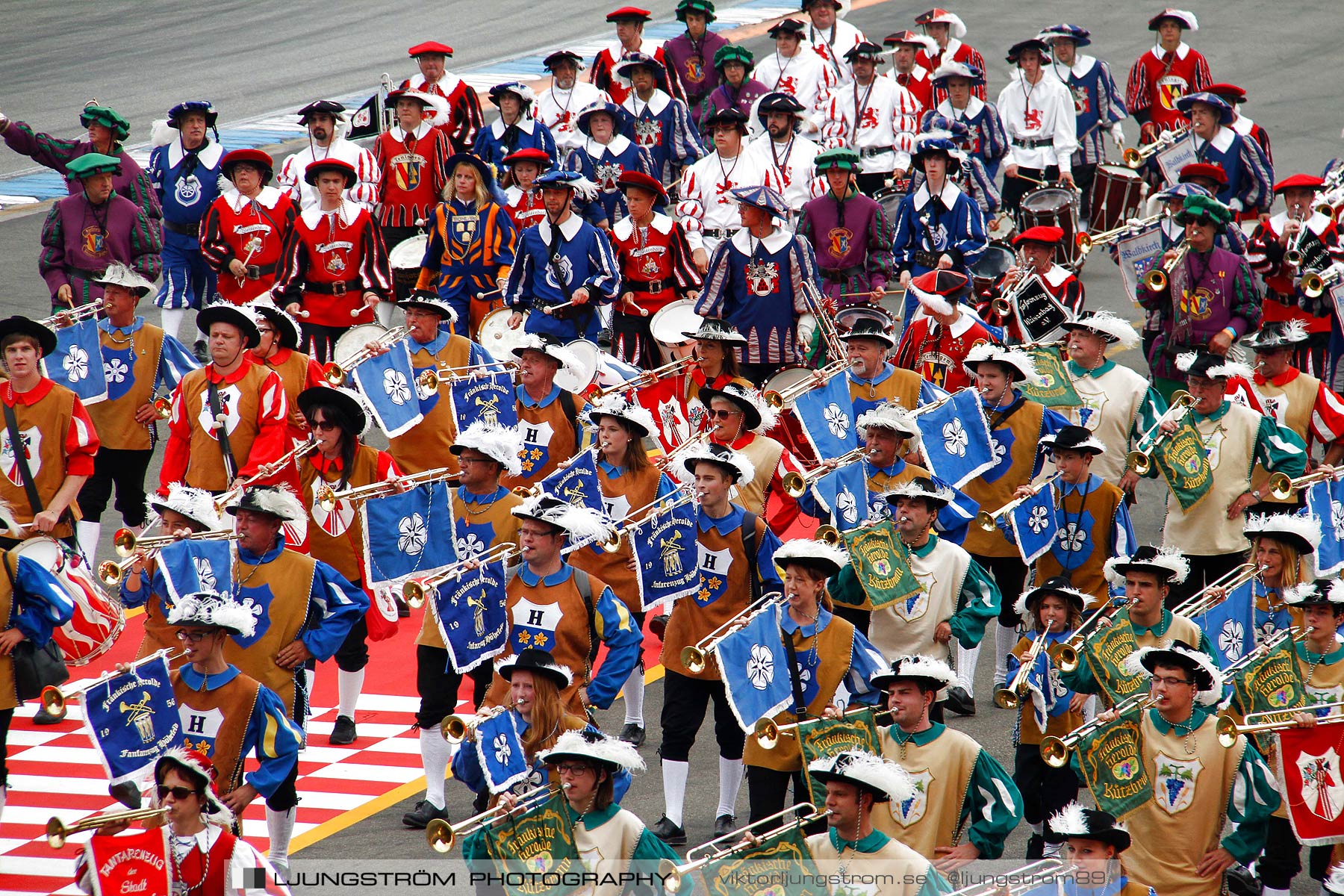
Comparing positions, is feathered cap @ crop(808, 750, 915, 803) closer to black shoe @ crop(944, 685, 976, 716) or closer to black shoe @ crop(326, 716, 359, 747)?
black shoe @ crop(944, 685, 976, 716)

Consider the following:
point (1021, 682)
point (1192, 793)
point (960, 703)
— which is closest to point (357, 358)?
point (960, 703)

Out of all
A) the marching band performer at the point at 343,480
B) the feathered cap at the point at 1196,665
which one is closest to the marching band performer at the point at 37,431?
the marching band performer at the point at 343,480

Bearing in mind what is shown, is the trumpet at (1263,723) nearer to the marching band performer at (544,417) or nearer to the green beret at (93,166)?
the marching band performer at (544,417)

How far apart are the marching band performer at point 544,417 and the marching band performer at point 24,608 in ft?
13.0

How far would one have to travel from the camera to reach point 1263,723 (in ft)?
28.6

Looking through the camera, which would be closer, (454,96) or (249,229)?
(249,229)

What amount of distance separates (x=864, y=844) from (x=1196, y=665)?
1988 mm

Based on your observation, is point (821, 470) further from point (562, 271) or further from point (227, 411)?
point (562, 271)

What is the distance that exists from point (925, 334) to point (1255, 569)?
437cm

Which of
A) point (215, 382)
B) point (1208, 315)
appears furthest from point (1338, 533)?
point (215, 382)

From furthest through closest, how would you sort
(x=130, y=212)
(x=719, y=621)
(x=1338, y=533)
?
(x=130, y=212), (x=1338, y=533), (x=719, y=621)

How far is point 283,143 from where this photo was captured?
26609mm

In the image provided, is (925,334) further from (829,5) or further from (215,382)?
(829,5)

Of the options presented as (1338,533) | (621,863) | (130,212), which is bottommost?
(1338,533)
